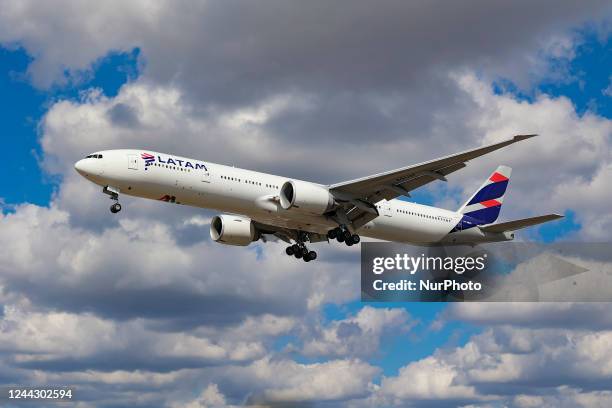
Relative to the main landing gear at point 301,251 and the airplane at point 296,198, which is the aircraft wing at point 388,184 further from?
the main landing gear at point 301,251

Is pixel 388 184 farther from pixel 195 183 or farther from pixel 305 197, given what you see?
pixel 195 183

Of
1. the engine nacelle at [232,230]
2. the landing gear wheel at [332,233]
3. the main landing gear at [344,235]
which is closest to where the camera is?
the main landing gear at [344,235]

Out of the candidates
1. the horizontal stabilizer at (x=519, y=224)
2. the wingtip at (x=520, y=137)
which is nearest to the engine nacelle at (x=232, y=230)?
the horizontal stabilizer at (x=519, y=224)

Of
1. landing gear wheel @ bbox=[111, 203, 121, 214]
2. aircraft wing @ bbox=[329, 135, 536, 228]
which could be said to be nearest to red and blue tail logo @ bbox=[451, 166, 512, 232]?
aircraft wing @ bbox=[329, 135, 536, 228]

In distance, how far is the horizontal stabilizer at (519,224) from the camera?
6572 cm

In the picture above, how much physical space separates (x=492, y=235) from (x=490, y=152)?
54.3ft

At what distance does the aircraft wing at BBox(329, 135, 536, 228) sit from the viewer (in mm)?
60125

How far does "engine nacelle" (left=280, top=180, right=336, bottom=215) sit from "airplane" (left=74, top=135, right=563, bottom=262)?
6 cm

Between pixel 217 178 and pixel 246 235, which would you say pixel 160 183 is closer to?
pixel 217 178

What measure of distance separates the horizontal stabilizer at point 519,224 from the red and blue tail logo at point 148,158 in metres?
25.7

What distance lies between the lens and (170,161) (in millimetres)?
61281

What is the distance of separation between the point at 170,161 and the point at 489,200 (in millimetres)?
28760

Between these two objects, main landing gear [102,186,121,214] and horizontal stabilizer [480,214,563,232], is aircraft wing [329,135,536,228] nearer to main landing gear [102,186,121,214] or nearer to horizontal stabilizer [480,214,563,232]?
horizontal stabilizer [480,214,563,232]

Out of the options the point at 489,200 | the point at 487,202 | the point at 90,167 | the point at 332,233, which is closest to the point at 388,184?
the point at 332,233
